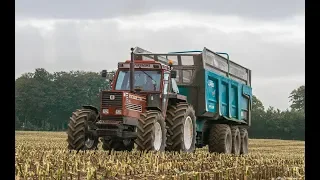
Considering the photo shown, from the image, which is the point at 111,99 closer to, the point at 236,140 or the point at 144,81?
the point at 144,81

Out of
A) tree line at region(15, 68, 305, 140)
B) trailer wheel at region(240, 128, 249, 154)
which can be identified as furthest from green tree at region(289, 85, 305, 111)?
trailer wheel at region(240, 128, 249, 154)

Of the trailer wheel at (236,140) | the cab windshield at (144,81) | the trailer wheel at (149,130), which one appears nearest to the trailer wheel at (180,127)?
the cab windshield at (144,81)

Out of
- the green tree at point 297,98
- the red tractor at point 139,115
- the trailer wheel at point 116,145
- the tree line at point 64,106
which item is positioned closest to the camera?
the red tractor at point 139,115

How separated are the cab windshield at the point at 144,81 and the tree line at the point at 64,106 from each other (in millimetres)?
56068

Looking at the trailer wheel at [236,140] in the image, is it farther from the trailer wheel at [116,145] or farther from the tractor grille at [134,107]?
the tractor grille at [134,107]

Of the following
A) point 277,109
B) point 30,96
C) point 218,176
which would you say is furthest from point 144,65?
point 30,96

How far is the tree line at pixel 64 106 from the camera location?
7056 cm

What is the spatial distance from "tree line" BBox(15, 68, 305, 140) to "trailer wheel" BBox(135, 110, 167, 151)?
5732cm

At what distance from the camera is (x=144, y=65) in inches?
613

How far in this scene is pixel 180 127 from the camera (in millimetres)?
15000

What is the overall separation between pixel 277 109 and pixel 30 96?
40600 mm

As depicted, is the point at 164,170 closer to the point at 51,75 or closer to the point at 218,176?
the point at 218,176

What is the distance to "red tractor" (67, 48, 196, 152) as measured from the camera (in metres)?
14.0

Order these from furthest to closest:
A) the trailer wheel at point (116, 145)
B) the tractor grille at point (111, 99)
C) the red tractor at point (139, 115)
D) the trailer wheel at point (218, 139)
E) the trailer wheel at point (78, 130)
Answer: the trailer wheel at point (218, 139), the trailer wheel at point (116, 145), the trailer wheel at point (78, 130), the tractor grille at point (111, 99), the red tractor at point (139, 115)
